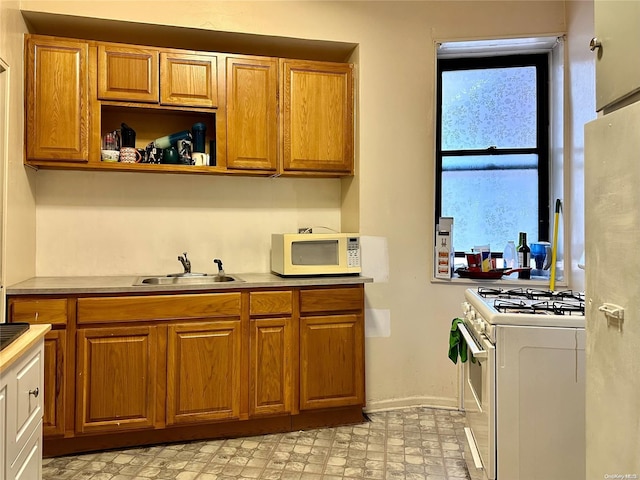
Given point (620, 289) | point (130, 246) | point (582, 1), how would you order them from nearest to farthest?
point (620, 289) < point (582, 1) < point (130, 246)

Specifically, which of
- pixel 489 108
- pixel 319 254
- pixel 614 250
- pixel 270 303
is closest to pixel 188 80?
pixel 319 254

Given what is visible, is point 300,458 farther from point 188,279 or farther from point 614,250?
point 614,250

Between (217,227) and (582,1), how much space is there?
270 cm

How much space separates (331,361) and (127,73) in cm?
209

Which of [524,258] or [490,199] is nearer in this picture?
[524,258]

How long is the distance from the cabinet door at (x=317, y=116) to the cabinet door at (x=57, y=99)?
1177 millimetres

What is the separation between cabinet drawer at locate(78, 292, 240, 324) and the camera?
2484 mm

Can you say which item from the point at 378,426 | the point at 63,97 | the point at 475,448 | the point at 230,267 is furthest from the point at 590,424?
the point at 63,97

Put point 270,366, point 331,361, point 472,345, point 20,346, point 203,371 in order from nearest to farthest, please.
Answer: point 20,346 < point 472,345 < point 203,371 < point 270,366 < point 331,361

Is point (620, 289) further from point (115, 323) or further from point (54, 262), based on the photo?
point (54, 262)

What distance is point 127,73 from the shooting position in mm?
2762

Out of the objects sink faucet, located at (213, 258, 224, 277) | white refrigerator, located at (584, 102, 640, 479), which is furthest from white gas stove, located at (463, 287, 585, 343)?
sink faucet, located at (213, 258, 224, 277)

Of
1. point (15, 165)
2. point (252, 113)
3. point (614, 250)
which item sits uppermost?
point (252, 113)

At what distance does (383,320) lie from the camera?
3.19 metres
